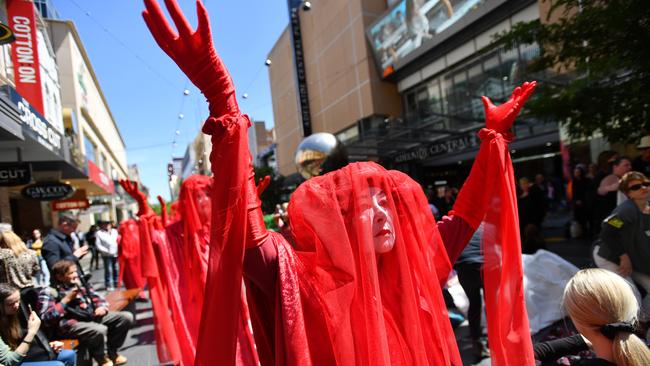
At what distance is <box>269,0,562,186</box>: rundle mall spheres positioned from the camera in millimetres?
12781

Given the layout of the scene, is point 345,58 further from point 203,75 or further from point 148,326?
point 203,75

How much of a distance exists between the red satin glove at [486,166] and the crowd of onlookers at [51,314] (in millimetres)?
3081

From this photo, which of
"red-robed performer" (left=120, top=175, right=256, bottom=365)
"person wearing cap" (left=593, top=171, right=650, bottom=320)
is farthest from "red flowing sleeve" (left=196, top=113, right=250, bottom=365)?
"person wearing cap" (left=593, top=171, right=650, bottom=320)

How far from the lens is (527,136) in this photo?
12.5 metres

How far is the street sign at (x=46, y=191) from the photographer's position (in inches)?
312

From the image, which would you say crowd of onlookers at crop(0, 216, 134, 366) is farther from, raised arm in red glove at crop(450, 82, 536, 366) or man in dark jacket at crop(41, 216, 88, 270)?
raised arm in red glove at crop(450, 82, 536, 366)

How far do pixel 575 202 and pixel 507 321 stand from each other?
772 cm

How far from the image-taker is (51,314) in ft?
11.7

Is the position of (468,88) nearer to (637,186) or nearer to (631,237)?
(637,186)

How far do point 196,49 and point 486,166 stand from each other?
4.41 feet

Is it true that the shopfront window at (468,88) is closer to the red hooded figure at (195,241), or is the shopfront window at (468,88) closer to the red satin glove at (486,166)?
the red hooded figure at (195,241)

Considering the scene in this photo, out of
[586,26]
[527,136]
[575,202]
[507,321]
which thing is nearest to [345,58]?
[527,136]

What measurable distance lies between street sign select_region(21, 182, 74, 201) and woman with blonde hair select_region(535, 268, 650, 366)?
29.8 feet

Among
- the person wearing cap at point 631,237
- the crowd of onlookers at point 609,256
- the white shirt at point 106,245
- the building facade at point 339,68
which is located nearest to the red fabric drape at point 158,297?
the crowd of onlookers at point 609,256
